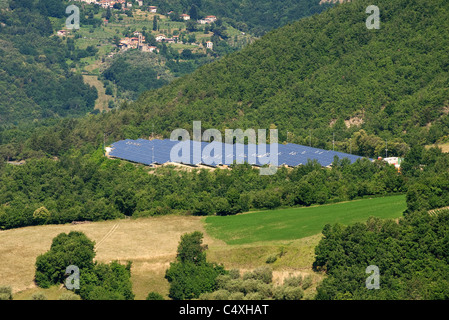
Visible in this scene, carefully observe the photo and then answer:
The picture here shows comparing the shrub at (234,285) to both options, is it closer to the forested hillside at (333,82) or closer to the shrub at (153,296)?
the shrub at (153,296)

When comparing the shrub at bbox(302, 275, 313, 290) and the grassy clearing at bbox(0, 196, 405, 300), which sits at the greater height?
the grassy clearing at bbox(0, 196, 405, 300)

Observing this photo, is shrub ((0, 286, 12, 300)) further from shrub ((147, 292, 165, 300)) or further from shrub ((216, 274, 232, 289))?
shrub ((216, 274, 232, 289))

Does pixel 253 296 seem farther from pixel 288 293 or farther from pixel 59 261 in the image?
pixel 59 261

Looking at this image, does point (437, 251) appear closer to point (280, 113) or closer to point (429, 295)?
point (429, 295)

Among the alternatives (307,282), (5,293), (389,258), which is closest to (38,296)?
(5,293)

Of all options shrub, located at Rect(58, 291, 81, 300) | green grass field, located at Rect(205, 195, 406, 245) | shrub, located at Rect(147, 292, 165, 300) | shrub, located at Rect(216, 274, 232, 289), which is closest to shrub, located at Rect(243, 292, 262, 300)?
shrub, located at Rect(216, 274, 232, 289)

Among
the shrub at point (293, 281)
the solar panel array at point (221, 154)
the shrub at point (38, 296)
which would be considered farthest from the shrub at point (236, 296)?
the solar panel array at point (221, 154)
